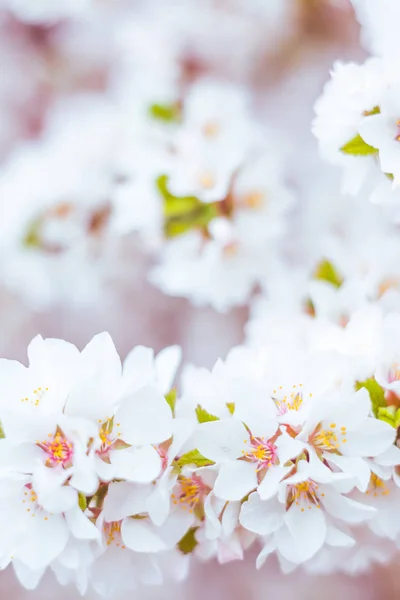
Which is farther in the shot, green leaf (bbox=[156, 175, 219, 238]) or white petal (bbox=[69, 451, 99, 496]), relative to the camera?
green leaf (bbox=[156, 175, 219, 238])

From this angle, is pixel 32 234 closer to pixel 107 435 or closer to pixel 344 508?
pixel 107 435

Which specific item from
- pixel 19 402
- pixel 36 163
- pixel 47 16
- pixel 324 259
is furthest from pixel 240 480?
pixel 47 16

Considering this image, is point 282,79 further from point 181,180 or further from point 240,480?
point 240,480

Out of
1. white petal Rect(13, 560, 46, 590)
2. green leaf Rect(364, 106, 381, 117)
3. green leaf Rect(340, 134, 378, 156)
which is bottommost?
white petal Rect(13, 560, 46, 590)

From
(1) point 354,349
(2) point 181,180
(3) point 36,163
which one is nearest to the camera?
(1) point 354,349

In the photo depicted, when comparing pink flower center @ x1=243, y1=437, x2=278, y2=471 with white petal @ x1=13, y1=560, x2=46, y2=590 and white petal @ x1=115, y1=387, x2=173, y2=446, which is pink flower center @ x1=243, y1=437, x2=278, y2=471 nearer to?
white petal @ x1=115, y1=387, x2=173, y2=446

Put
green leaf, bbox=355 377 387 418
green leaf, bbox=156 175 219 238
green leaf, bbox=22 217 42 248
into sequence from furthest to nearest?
green leaf, bbox=22 217 42 248
green leaf, bbox=156 175 219 238
green leaf, bbox=355 377 387 418

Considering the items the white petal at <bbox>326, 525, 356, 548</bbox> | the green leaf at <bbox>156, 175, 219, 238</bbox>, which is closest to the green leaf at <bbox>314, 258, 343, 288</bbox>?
the green leaf at <bbox>156, 175, 219, 238</bbox>
